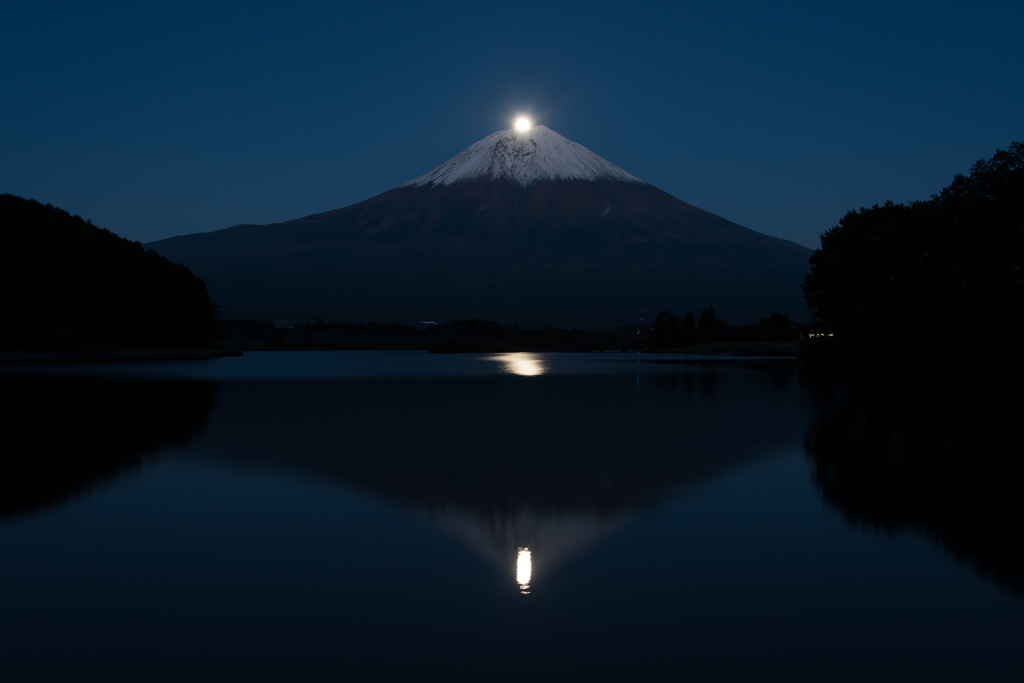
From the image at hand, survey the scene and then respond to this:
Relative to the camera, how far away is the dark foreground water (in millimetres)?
5242

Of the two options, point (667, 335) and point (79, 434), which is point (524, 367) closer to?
point (79, 434)

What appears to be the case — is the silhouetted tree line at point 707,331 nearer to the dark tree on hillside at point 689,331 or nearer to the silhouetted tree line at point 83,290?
the dark tree on hillside at point 689,331

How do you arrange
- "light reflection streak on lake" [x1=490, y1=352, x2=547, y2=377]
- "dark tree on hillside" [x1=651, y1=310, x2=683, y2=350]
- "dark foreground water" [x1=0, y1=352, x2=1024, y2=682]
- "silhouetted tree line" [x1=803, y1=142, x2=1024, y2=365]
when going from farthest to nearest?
"dark tree on hillside" [x1=651, y1=310, x2=683, y2=350] → "light reflection streak on lake" [x1=490, y1=352, x2=547, y2=377] → "silhouetted tree line" [x1=803, y1=142, x2=1024, y2=365] → "dark foreground water" [x1=0, y1=352, x2=1024, y2=682]

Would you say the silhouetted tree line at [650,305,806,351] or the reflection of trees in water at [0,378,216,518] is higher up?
the silhouetted tree line at [650,305,806,351]

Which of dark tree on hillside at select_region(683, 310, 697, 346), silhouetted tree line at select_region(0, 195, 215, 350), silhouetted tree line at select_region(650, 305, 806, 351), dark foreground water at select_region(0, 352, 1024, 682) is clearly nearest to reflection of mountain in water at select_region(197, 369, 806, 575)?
dark foreground water at select_region(0, 352, 1024, 682)

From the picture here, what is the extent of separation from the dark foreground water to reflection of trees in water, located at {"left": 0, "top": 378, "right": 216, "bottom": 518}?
0.13 metres

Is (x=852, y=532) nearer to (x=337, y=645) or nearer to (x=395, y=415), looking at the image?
(x=337, y=645)

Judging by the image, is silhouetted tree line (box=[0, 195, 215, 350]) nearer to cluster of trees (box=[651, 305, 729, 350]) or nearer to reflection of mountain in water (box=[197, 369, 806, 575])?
reflection of mountain in water (box=[197, 369, 806, 575])

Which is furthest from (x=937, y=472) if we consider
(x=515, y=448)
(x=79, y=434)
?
(x=79, y=434)

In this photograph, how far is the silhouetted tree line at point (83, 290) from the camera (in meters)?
83.9

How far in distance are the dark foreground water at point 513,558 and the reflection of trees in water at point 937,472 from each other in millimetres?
70

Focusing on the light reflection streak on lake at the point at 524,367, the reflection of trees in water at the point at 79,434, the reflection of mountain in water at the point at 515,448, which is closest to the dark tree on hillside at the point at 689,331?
the light reflection streak on lake at the point at 524,367

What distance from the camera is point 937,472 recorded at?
12227 millimetres

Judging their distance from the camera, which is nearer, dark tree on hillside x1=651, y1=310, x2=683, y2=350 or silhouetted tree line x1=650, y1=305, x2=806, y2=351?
silhouetted tree line x1=650, y1=305, x2=806, y2=351
